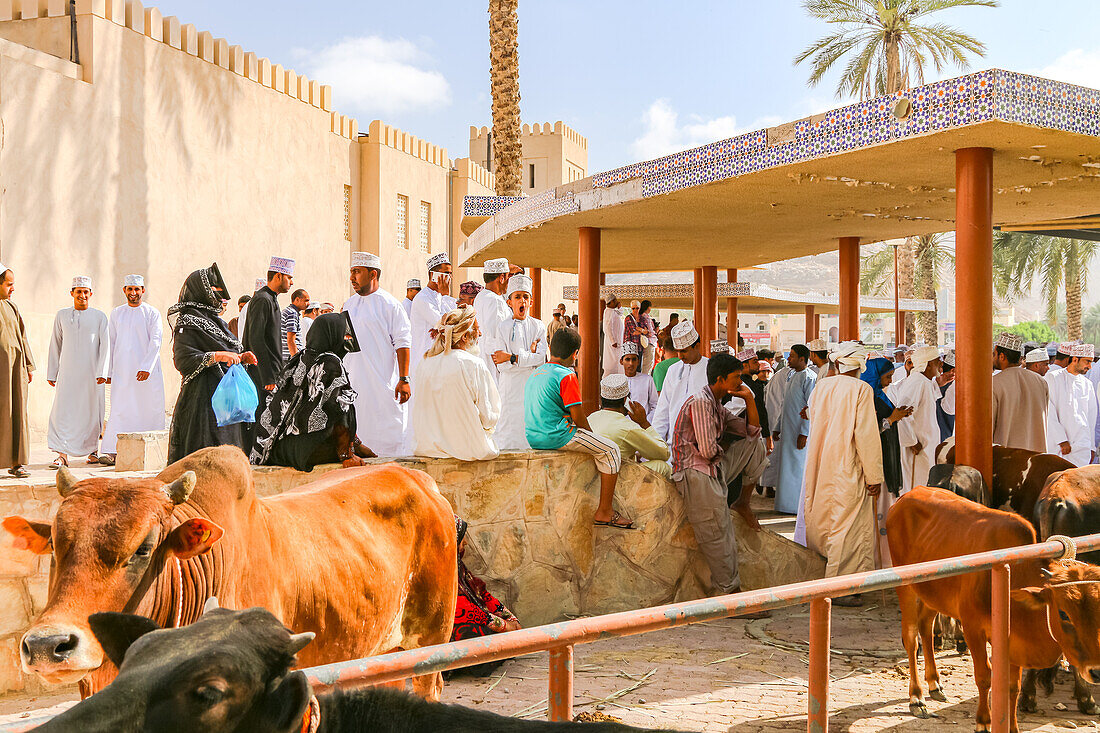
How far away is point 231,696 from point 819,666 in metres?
2.02

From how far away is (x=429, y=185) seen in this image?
81.9 ft

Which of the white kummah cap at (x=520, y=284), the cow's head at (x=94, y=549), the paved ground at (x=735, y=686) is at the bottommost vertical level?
the paved ground at (x=735, y=686)

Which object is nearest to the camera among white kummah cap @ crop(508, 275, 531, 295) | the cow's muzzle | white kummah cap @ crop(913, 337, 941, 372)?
the cow's muzzle

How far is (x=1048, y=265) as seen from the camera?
30984 millimetres

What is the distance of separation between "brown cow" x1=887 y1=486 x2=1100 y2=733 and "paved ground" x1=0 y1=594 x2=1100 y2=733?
348 mm

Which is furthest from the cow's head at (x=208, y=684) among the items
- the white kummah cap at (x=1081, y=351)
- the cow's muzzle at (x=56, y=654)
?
the white kummah cap at (x=1081, y=351)

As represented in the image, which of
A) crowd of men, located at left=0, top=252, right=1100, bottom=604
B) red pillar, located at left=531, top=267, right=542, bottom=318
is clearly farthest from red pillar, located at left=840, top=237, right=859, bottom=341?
red pillar, located at left=531, top=267, right=542, bottom=318

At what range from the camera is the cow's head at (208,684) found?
1.24 meters

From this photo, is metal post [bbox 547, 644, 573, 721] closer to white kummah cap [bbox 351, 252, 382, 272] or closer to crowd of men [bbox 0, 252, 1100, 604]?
crowd of men [bbox 0, 252, 1100, 604]

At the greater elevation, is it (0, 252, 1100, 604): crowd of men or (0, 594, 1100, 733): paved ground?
(0, 252, 1100, 604): crowd of men

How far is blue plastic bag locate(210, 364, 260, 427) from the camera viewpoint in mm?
5773

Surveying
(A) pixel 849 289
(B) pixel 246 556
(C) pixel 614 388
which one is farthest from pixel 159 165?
(B) pixel 246 556

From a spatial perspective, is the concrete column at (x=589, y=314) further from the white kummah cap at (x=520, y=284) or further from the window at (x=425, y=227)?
the window at (x=425, y=227)

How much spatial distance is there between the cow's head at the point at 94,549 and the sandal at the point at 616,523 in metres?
4.74
